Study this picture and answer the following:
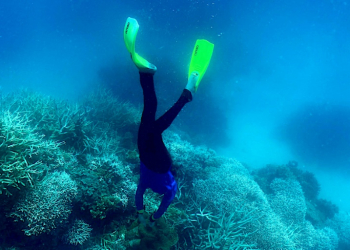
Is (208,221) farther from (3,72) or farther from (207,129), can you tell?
(3,72)

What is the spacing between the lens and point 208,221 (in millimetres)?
5129

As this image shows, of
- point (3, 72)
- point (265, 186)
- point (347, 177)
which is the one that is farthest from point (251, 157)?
point (3, 72)

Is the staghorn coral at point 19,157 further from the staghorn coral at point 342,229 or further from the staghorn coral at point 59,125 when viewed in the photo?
the staghorn coral at point 342,229

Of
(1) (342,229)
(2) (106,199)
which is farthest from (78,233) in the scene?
(1) (342,229)

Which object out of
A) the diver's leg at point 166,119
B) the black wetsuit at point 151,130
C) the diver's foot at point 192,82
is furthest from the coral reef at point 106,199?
the diver's foot at point 192,82

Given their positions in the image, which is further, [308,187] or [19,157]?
[308,187]

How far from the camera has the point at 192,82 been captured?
13.0 ft

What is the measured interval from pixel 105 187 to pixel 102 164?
709mm

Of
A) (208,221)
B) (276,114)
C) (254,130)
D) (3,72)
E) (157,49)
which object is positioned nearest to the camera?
(208,221)

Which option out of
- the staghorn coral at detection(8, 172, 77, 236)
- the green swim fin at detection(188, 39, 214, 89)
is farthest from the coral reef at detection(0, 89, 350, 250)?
the green swim fin at detection(188, 39, 214, 89)

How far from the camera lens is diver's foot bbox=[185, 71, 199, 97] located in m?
3.86

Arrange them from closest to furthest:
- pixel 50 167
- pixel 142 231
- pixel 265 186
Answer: pixel 142 231 < pixel 50 167 < pixel 265 186

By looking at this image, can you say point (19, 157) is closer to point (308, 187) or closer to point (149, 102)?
point (149, 102)

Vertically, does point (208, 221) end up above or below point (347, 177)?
below
